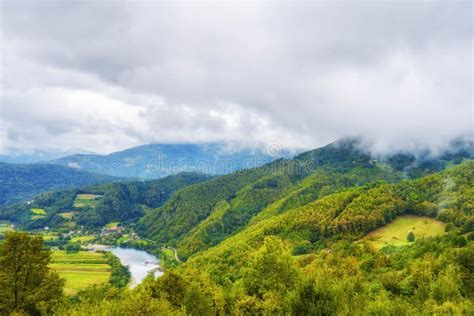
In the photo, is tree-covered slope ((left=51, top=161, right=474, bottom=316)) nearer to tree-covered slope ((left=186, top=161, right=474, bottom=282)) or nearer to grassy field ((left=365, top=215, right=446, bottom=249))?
tree-covered slope ((left=186, top=161, right=474, bottom=282))

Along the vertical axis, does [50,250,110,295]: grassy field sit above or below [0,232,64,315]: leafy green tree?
below

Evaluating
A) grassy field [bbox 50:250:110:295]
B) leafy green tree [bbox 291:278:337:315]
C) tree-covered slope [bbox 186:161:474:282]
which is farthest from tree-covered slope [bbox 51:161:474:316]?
grassy field [bbox 50:250:110:295]

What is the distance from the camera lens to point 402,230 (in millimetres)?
124562

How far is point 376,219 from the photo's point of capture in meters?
130

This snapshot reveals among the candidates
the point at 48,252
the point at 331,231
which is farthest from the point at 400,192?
the point at 48,252

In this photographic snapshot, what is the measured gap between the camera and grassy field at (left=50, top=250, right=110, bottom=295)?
146413 millimetres

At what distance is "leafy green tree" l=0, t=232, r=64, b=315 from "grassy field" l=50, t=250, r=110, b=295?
317 feet

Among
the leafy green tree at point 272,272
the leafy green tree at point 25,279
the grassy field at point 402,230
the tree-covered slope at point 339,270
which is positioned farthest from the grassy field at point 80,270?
the leafy green tree at point 272,272

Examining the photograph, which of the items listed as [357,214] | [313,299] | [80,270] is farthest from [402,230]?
[80,270]

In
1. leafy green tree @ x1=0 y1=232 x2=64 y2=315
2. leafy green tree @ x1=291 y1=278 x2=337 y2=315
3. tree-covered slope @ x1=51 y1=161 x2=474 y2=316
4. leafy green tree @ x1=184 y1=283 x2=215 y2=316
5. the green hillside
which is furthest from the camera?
leafy green tree @ x1=0 y1=232 x2=64 y2=315

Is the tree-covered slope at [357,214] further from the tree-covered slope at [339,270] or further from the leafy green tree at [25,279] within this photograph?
the leafy green tree at [25,279]

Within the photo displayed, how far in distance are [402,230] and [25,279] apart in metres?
115

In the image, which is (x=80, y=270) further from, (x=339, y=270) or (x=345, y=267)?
(x=339, y=270)

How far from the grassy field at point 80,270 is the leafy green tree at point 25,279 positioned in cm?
9672
